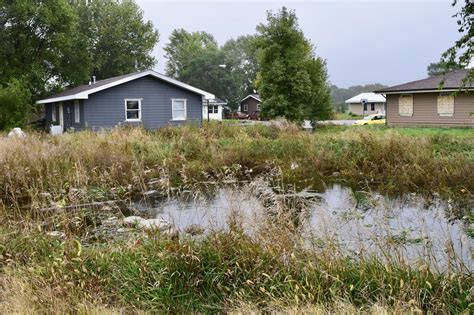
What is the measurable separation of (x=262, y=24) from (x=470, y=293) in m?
21.6

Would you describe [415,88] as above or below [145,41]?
below

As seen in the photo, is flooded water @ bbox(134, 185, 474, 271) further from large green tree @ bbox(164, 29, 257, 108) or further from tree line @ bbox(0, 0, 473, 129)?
large green tree @ bbox(164, 29, 257, 108)

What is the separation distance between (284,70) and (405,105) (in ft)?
22.8

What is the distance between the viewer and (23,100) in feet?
80.3

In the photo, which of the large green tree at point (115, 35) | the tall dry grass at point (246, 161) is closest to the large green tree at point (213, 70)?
the large green tree at point (115, 35)

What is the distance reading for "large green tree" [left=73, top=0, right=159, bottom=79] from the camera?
37.7 meters

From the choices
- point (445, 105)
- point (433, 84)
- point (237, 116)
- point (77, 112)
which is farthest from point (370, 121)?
point (237, 116)

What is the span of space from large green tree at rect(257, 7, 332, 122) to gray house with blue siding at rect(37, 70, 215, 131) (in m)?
3.60

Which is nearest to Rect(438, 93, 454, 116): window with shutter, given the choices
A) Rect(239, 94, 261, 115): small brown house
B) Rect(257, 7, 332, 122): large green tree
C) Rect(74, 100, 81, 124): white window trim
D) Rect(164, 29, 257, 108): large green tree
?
Rect(257, 7, 332, 122): large green tree

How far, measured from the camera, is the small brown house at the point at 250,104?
5372 cm

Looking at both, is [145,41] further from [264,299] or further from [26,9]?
[264,299]

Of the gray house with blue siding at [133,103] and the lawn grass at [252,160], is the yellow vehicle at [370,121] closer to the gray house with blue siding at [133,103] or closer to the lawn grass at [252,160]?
the gray house with blue siding at [133,103]

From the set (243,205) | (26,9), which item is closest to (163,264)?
(243,205)

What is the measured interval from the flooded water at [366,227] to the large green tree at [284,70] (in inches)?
598
